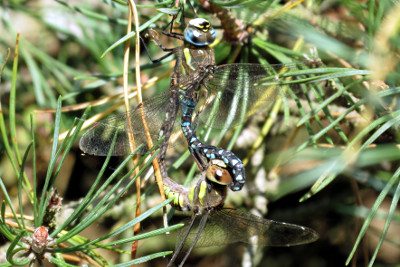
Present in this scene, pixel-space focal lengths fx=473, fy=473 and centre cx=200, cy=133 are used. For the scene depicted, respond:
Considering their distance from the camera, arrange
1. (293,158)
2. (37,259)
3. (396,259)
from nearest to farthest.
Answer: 1. (37,259)
2. (293,158)
3. (396,259)

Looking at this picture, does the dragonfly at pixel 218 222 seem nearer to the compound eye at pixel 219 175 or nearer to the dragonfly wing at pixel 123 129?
the compound eye at pixel 219 175

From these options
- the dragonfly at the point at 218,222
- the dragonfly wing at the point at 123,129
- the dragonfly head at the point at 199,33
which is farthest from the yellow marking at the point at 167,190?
the dragonfly head at the point at 199,33

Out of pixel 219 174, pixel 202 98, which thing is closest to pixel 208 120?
pixel 202 98

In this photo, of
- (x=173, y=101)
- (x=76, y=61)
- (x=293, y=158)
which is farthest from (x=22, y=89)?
(x=293, y=158)

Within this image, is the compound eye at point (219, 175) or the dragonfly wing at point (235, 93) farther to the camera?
the dragonfly wing at point (235, 93)

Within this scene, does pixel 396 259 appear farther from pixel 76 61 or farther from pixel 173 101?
pixel 76 61

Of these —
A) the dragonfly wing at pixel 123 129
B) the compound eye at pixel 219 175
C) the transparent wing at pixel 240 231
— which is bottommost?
the transparent wing at pixel 240 231

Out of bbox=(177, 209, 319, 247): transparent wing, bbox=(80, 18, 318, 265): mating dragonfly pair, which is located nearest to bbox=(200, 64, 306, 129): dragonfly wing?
bbox=(80, 18, 318, 265): mating dragonfly pair

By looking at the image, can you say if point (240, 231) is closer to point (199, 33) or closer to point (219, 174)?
point (219, 174)

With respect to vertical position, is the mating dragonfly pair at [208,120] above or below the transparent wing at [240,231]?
above

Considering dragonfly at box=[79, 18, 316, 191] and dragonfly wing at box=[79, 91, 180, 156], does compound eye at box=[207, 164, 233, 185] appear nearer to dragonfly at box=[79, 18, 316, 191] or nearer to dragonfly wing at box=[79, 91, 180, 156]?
dragonfly at box=[79, 18, 316, 191]
